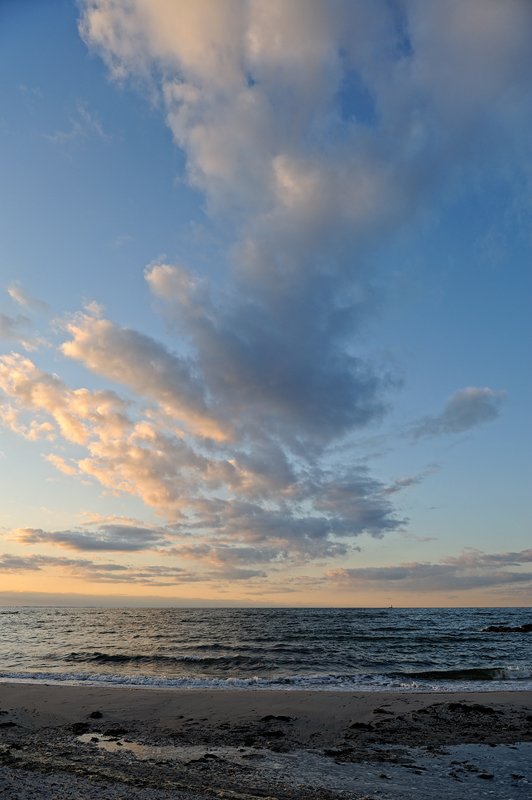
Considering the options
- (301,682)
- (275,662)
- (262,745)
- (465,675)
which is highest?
(262,745)

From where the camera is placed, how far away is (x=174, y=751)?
1134 centimetres

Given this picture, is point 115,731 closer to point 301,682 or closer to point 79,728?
point 79,728

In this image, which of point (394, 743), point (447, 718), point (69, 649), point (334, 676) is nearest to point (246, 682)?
point (334, 676)

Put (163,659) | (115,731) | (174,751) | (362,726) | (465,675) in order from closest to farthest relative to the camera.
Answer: (174,751) → (115,731) → (362,726) → (465,675) → (163,659)

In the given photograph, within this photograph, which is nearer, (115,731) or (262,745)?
(262,745)

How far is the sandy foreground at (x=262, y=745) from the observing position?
8.60 meters

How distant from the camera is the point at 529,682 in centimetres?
2594

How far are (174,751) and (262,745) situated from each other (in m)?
2.20

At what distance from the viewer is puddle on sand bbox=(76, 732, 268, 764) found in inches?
419

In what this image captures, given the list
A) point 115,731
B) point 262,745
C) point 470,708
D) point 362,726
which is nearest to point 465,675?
point 470,708

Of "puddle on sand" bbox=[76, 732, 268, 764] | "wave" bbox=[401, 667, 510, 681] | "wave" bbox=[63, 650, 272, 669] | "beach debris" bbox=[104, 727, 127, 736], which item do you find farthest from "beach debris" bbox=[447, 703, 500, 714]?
"wave" bbox=[63, 650, 272, 669]

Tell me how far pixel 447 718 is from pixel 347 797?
8.37 meters

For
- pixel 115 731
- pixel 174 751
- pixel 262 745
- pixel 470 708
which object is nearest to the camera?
pixel 174 751

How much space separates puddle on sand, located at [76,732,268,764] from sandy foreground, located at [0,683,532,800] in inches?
1.8
